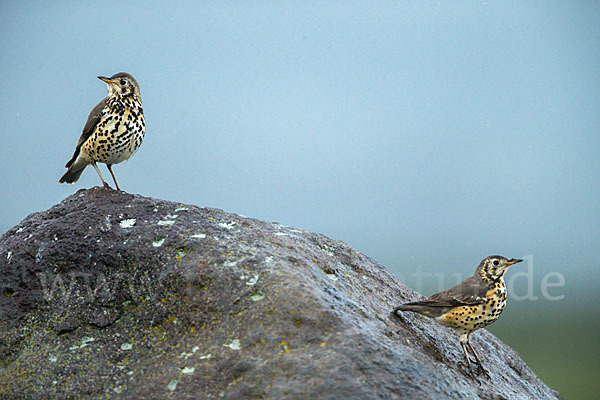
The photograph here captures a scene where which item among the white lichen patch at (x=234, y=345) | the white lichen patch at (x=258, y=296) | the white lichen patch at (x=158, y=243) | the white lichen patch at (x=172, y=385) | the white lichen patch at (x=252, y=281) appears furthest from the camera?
the white lichen patch at (x=158, y=243)

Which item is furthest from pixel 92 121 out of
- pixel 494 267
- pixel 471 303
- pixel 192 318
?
pixel 494 267

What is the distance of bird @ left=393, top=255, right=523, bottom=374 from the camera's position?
22.6 feet

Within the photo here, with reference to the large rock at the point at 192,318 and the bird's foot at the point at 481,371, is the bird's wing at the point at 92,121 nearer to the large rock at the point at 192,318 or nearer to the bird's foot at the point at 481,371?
the large rock at the point at 192,318

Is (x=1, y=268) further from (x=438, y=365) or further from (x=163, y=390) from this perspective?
(x=438, y=365)

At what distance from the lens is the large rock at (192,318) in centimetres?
520

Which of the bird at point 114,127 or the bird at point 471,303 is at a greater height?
the bird at point 114,127

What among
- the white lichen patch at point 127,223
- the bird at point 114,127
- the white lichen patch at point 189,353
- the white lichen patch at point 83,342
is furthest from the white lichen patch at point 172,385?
the bird at point 114,127

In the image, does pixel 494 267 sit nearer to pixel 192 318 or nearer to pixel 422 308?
pixel 422 308

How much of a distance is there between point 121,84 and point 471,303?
18.8 ft

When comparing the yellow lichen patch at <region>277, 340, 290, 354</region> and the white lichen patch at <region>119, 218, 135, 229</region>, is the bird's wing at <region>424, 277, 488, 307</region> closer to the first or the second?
the yellow lichen patch at <region>277, 340, 290, 354</region>

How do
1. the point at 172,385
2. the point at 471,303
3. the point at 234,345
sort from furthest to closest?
the point at 471,303 → the point at 234,345 → the point at 172,385

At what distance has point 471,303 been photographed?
7.05 meters

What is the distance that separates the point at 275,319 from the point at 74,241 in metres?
2.61

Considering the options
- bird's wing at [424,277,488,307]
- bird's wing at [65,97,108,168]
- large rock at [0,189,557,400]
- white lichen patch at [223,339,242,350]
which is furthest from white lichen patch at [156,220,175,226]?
bird's wing at [424,277,488,307]
